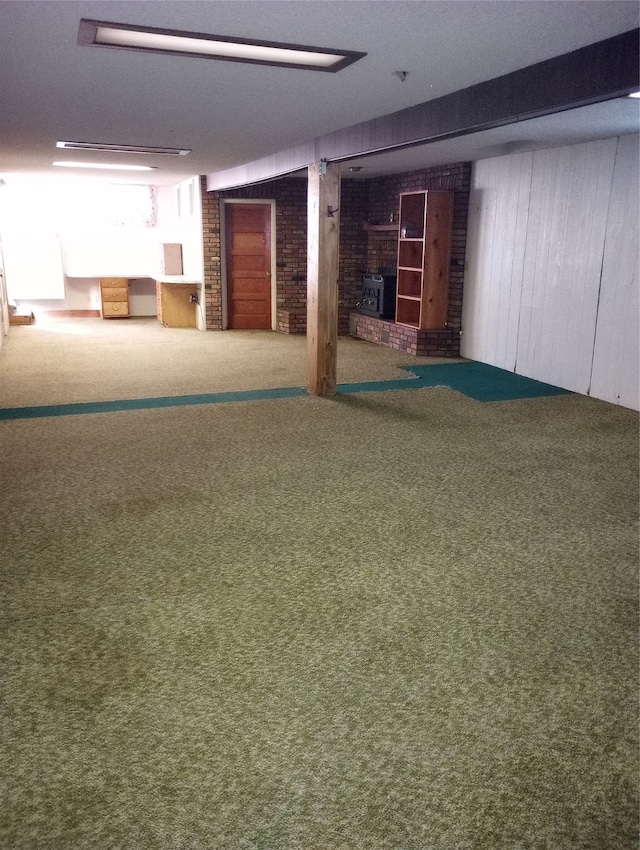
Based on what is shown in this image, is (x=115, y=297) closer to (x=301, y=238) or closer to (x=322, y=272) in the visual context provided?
(x=301, y=238)

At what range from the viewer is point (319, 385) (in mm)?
6766

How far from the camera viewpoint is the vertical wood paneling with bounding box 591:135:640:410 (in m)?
6.29

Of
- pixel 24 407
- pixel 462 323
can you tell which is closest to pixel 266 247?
pixel 462 323

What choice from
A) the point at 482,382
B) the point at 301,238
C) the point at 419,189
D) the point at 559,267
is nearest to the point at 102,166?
the point at 301,238

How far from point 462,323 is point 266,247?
3.98 meters

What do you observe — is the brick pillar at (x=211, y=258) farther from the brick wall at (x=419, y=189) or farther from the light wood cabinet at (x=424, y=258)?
the light wood cabinet at (x=424, y=258)

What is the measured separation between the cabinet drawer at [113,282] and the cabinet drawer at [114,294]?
0.18ft

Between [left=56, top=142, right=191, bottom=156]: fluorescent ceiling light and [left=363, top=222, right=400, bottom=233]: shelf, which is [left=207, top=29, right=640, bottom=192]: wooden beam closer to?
[left=56, top=142, right=191, bottom=156]: fluorescent ceiling light

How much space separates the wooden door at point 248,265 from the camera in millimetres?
11352

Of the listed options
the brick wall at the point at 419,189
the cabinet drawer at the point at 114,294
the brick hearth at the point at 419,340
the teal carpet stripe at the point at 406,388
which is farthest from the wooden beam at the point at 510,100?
the cabinet drawer at the point at 114,294

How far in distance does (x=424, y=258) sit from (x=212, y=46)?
5.91m

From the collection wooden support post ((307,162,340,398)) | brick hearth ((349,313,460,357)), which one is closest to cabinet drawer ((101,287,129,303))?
brick hearth ((349,313,460,357))

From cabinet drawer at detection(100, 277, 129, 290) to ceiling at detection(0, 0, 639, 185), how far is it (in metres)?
5.51

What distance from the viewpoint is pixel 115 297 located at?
12.7 m
